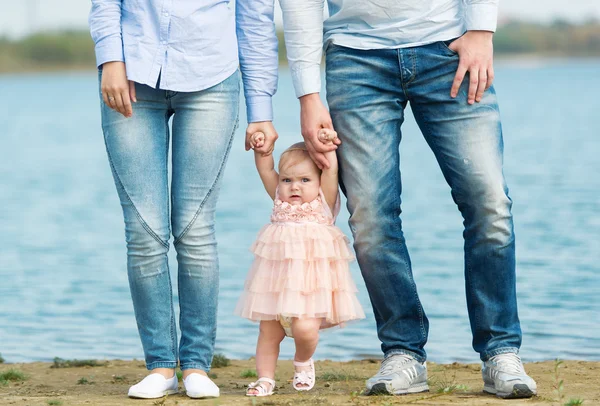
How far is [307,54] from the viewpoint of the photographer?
4039mm

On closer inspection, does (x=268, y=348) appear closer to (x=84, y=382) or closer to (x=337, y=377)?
(x=337, y=377)

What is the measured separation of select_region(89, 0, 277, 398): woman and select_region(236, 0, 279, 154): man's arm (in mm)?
52

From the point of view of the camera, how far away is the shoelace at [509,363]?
385 centimetres

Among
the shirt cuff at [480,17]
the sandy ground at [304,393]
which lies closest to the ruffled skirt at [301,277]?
the sandy ground at [304,393]

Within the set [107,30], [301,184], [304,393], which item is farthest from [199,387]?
[107,30]

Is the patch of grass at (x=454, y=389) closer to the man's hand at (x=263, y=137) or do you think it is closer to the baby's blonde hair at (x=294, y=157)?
the baby's blonde hair at (x=294, y=157)

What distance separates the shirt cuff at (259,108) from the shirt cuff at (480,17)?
812mm

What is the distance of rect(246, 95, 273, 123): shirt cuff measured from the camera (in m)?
4.11

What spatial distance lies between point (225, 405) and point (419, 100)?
1.32 metres

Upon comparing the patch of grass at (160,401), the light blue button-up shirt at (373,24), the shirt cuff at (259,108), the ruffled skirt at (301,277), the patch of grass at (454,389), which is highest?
the light blue button-up shirt at (373,24)

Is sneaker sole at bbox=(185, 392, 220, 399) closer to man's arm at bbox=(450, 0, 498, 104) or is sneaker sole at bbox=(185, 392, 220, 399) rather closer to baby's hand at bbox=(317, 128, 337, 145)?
baby's hand at bbox=(317, 128, 337, 145)

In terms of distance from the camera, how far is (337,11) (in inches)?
161

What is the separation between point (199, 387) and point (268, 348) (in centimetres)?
33

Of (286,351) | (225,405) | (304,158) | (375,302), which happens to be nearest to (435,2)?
(304,158)
